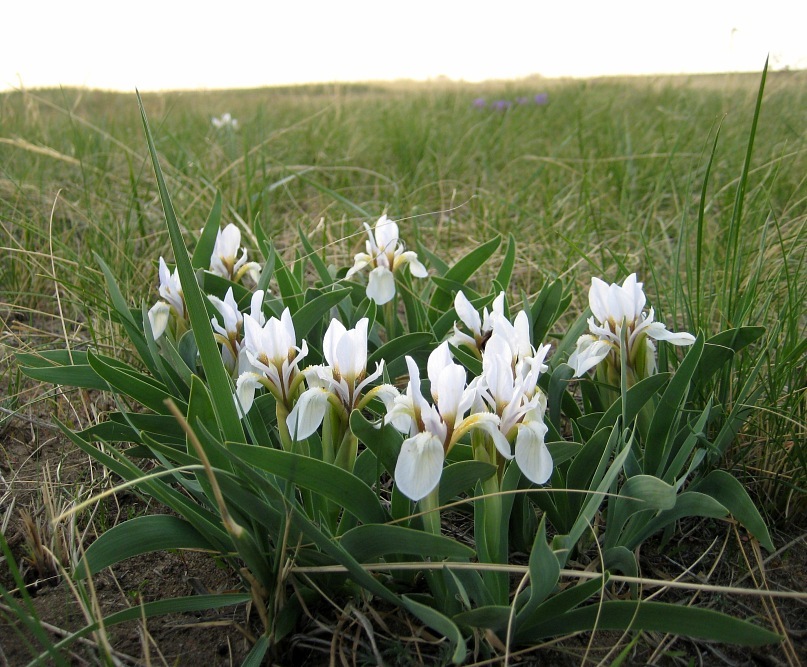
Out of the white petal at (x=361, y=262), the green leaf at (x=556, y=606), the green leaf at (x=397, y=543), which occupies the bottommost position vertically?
the green leaf at (x=556, y=606)

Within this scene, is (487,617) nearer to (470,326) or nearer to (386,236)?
(470,326)

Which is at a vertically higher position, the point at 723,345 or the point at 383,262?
the point at 383,262

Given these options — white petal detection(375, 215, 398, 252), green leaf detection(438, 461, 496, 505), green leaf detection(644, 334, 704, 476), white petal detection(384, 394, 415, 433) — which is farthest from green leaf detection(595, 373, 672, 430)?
white petal detection(375, 215, 398, 252)

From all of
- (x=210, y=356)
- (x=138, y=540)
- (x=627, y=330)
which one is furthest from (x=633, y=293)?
(x=138, y=540)

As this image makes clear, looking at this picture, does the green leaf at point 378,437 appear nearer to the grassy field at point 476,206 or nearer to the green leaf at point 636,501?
the green leaf at point 636,501

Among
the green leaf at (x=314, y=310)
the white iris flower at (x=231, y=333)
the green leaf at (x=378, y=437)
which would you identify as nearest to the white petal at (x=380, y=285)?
the green leaf at (x=314, y=310)

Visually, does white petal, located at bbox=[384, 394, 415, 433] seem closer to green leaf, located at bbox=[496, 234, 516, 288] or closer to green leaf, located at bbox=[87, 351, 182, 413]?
green leaf, located at bbox=[87, 351, 182, 413]

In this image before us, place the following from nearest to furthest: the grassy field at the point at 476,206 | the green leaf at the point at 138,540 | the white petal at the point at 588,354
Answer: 1. the green leaf at the point at 138,540
2. the white petal at the point at 588,354
3. the grassy field at the point at 476,206

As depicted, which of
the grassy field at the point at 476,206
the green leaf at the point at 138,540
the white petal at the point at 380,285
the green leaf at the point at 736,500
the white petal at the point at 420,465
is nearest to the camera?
the white petal at the point at 420,465
